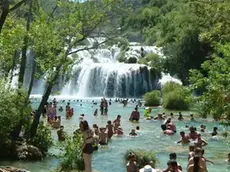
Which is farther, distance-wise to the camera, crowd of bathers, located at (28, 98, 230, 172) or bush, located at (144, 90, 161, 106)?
bush, located at (144, 90, 161, 106)

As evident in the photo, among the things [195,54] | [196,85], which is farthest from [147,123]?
[195,54]

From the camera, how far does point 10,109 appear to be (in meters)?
15.4

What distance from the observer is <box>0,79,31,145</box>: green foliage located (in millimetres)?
15289

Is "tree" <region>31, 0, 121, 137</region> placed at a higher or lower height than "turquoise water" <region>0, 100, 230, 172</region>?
higher

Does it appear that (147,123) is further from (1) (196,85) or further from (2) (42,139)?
(1) (196,85)

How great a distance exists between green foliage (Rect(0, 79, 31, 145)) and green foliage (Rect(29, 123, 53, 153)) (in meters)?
0.97

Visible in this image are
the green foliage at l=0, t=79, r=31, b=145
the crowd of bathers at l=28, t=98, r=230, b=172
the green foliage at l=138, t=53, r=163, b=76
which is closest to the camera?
the crowd of bathers at l=28, t=98, r=230, b=172

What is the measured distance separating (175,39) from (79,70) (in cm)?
1285

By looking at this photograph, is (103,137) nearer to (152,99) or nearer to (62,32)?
(62,32)

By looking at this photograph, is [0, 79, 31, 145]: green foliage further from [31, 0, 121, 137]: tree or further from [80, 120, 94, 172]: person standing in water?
[80, 120, 94, 172]: person standing in water

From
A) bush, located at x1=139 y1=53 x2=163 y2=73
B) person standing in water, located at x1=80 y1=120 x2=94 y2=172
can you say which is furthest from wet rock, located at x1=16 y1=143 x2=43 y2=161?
Answer: bush, located at x1=139 y1=53 x2=163 y2=73

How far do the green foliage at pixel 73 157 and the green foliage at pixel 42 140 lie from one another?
3505mm

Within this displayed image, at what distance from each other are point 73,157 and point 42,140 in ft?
12.4

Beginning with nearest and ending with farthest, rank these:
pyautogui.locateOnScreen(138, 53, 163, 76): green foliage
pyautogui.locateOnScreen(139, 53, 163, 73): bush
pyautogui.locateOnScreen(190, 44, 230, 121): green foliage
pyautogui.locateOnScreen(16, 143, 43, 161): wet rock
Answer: pyautogui.locateOnScreen(190, 44, 230, 121): green foliage < pyautogui.locateOnScreen(16, 143, 43, 161): wet rock < pyautogui.locateOnScreen(138, 53, 163, 76): green foliage < pyautogui.locateOnScreen(139, 53, 163, 73): bush
